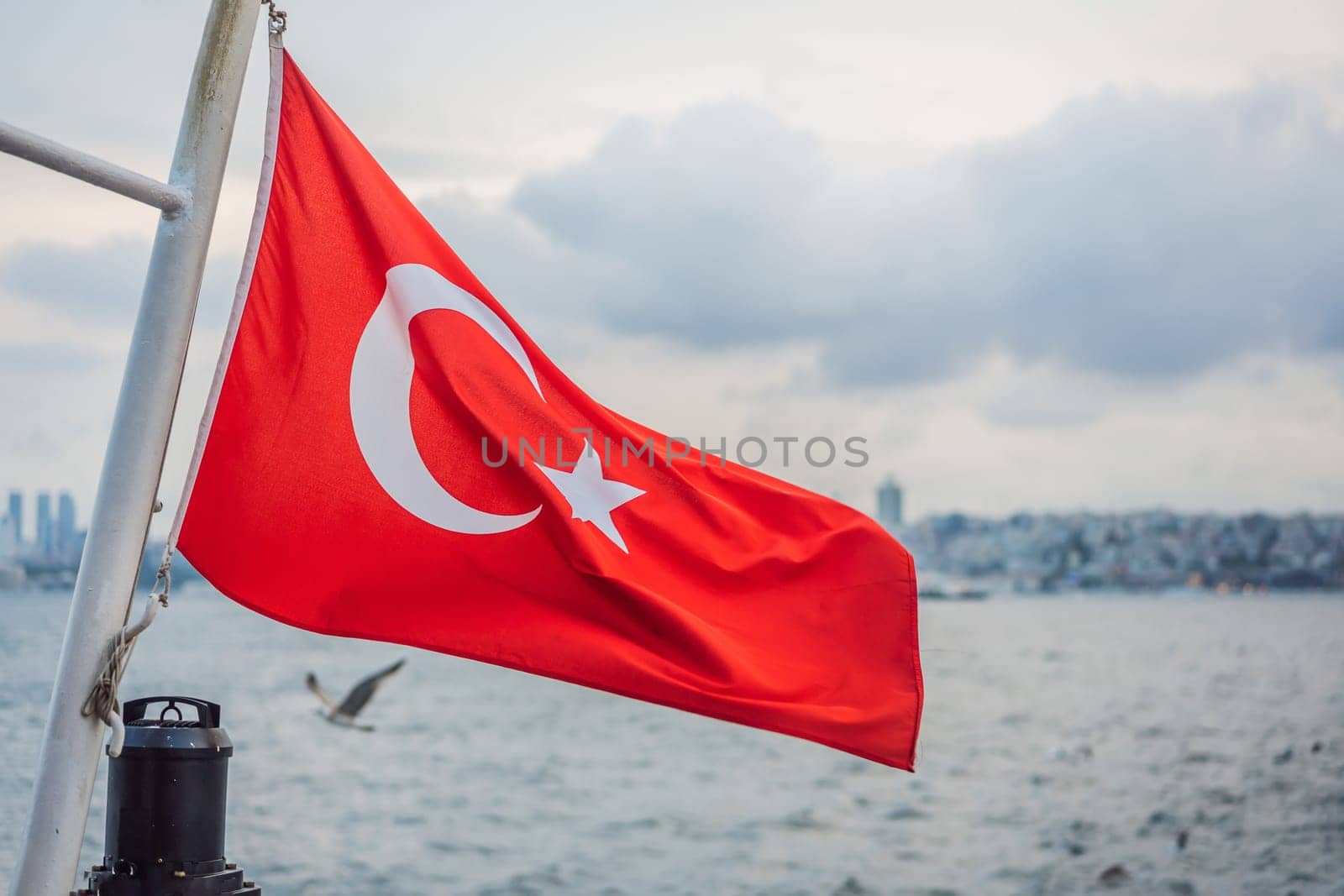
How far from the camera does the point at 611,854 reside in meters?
28.8

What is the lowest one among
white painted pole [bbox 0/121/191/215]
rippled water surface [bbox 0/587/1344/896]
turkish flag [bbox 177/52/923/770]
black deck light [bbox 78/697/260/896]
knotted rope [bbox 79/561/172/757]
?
rippled water surface [bbox 0/587/1344/896]

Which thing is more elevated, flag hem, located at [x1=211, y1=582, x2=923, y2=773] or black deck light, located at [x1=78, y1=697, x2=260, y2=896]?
flag hem, located at [x1=211, y1=582, x2=923, y2=773]

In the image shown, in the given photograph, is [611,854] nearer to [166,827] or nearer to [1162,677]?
[166,827]

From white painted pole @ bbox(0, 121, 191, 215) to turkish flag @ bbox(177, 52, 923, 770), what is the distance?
0.51 meters

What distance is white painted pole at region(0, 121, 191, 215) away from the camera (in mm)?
3506

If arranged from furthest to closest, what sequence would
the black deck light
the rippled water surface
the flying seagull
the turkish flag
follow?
the flying seagull
the rippled water surface
the turkish flag
the black deck light

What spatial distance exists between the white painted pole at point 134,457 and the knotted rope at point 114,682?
0.09ft

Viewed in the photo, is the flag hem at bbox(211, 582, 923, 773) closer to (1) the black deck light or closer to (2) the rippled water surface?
(1) the black deck light

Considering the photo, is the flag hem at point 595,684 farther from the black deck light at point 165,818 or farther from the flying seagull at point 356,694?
the flying seagull at point 356,694

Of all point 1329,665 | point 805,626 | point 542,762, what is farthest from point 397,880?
point 1329,665

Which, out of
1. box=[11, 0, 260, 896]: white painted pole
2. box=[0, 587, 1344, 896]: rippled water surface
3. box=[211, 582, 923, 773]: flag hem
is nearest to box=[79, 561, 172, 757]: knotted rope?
box=[11, 0, 260, 896]: white painted pole

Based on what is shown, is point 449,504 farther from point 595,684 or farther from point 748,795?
point 748,795

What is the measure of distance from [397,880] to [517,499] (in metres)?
23.0

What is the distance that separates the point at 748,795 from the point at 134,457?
35.1 metres
